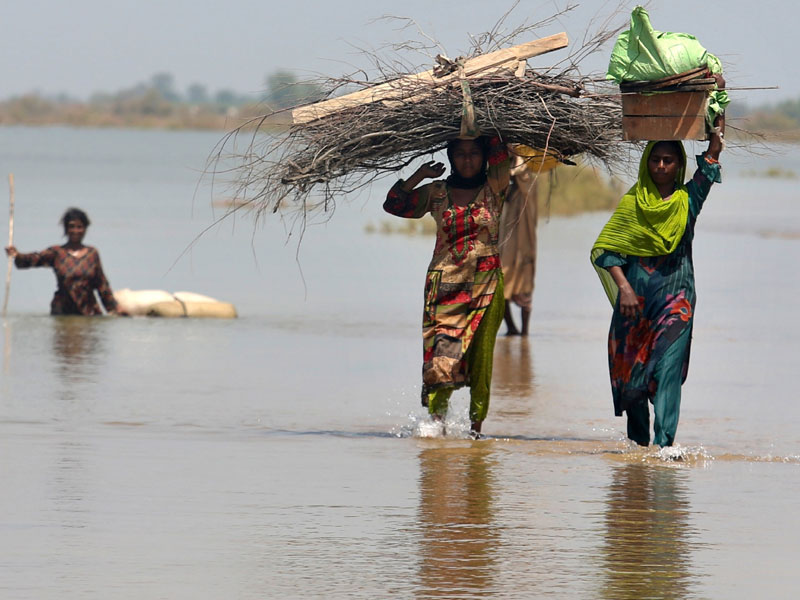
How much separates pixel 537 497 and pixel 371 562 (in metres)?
1.36

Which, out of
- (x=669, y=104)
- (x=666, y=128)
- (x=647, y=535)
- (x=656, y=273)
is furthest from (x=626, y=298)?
(x=647, y=535)

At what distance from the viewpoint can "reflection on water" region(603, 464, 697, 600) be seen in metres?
5.68

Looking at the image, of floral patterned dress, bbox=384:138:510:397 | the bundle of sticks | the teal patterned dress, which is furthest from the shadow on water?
the teal patterned dress

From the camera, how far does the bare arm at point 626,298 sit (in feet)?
25.9

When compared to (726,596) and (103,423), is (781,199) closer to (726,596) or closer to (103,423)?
(103,423)

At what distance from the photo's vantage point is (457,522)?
6.57 meters

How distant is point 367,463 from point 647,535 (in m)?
1.85

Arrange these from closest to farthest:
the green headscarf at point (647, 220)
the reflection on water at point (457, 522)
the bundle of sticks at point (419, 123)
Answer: the reflection on water at point (457, 522) → the green headscarf at point (647, 220) → the bundle of sticks at point (419, 123)

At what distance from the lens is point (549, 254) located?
23109 mm

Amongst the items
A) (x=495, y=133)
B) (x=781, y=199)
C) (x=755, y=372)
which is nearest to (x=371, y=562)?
(x=495, y=133)

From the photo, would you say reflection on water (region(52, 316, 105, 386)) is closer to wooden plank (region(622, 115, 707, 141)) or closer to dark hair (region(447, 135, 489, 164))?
dark hair (region(447, 135, 489, 164))

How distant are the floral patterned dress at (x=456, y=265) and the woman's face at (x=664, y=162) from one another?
0.83m

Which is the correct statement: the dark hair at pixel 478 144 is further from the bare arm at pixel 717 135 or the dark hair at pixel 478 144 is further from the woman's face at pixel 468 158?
the bare arm at pixel 717 135

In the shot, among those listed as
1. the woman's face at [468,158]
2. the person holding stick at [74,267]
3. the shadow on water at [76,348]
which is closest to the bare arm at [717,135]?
the woman's face at [468,158]
